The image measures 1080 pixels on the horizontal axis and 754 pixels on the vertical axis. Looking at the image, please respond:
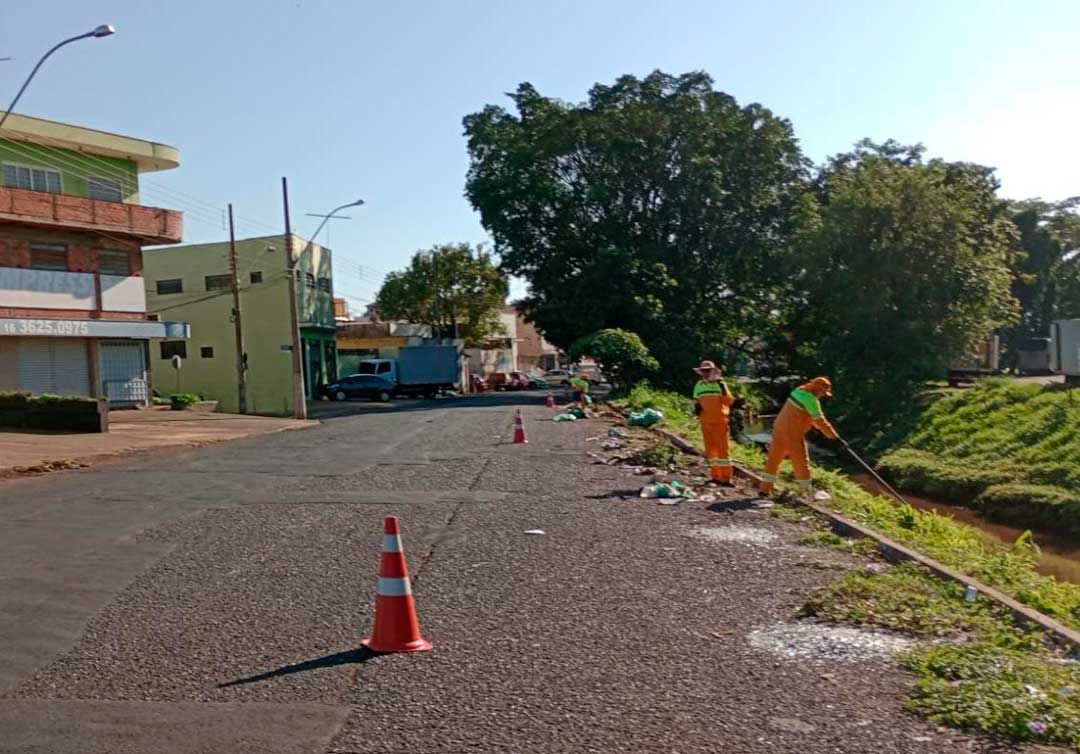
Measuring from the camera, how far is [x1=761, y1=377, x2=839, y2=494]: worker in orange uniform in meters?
12.1

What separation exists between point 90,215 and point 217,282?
18.1 m

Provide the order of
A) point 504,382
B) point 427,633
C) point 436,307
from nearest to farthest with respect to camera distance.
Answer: point 427,633 → point 436,307 → point 504,382

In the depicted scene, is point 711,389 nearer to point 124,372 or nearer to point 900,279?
point 900,279

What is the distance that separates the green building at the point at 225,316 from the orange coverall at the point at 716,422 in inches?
1522

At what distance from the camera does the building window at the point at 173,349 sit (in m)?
50.9

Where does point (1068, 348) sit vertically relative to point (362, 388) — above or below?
above

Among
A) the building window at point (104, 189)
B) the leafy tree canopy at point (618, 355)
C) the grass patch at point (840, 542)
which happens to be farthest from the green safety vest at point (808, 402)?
the building window at point (104, 189)

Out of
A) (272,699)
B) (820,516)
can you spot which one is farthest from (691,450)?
(272,699)

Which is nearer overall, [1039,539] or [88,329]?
[1039,539]

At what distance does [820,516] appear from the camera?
10.9 metres

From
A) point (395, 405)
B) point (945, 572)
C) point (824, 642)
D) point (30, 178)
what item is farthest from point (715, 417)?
point (395, 405)

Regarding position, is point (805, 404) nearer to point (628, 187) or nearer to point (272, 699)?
point (272, 699)

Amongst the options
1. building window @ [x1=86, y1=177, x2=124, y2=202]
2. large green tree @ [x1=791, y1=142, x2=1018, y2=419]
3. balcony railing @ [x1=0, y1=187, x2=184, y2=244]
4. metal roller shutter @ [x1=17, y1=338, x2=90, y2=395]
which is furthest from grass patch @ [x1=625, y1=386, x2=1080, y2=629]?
building window @ [x1=86, y1=177, x2=124, y2=202]

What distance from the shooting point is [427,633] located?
6.51m
